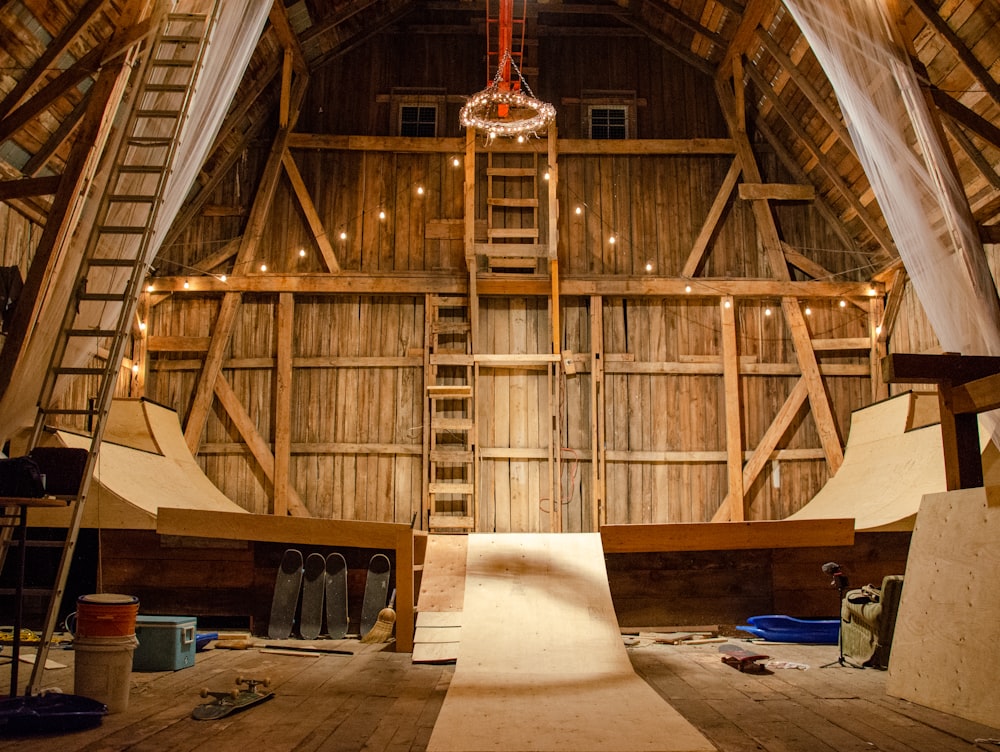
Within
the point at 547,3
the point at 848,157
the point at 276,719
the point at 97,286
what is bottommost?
the point at 276,719

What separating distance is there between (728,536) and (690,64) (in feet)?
23.2

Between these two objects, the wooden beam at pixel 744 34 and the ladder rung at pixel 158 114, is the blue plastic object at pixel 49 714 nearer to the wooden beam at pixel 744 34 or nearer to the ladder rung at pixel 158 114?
the ladder rung at pixel 158 114

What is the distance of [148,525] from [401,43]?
7.26 metres

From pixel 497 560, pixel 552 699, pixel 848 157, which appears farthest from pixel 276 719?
pixel 848 157

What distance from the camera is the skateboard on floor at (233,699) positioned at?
3.73 m

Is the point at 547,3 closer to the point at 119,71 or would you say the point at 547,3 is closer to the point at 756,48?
the point at 756,48

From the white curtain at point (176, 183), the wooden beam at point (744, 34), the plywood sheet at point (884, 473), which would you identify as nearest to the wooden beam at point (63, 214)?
the white curtain at point (176, 183)

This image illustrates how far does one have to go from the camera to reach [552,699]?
3783mm

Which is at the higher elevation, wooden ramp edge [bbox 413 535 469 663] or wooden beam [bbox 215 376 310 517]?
wooden beam [bbox 215 376 310 517]

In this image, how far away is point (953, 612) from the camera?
3.99 m

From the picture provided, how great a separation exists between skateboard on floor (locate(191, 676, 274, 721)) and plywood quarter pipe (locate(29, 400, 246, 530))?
2.11 metres

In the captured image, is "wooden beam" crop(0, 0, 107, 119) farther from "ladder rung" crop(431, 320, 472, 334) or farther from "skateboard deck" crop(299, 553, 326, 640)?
"ladder rung" crop(431, 320, 472, 334)

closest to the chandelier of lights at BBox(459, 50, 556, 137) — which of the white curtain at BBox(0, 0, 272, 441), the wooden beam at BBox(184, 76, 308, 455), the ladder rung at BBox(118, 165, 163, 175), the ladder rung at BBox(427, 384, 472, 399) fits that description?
the white curtain at BBox(0, 0, 272, 441)

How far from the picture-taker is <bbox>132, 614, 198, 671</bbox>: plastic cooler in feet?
16.0
